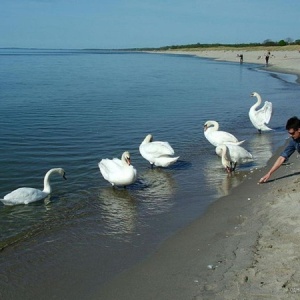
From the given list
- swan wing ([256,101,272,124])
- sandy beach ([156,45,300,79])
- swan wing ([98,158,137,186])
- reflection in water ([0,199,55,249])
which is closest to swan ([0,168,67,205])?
reflection in water ([0,199,55,249])

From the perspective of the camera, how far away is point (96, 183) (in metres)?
10.2

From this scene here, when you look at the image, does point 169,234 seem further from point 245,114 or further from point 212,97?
point 212,97

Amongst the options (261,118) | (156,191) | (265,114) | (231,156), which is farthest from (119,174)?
(265,114)

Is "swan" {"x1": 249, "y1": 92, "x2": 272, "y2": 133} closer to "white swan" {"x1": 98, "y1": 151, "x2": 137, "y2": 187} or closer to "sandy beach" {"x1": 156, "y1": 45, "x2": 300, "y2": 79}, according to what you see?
"white swan" {"x1": 98, "y1": 151, "x2": 137, "y2": 187}

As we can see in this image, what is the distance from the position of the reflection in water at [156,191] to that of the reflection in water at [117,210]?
0.81 feet

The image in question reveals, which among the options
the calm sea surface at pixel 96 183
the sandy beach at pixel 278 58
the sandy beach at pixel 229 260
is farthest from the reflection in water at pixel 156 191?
the sandy beach at pixel 278 58

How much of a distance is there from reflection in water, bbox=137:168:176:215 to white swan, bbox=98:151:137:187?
36cm

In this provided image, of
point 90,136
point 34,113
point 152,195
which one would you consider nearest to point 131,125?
point 90,136

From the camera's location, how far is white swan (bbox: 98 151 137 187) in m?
9.47

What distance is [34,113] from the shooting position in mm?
20125

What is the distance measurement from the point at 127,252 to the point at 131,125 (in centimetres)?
1138

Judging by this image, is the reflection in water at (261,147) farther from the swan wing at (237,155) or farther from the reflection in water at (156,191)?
the reflection in water at (156,191)

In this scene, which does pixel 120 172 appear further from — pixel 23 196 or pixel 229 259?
pixel 229 259

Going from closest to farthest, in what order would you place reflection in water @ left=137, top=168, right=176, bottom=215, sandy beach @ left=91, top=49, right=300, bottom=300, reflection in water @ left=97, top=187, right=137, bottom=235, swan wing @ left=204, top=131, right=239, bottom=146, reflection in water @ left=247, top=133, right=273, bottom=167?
sandy beach @ left=91, top=49, right=300, bottom=300, reflection in water @ left=97, top=187, right=137, bottom=235, reflection in water @ left=137, top=168, right=176, bottom=215, reflection in water @ left=247, top=133, right=273, bottom=167, swan wing @ left=204, top=131, right=239, bottom=146
